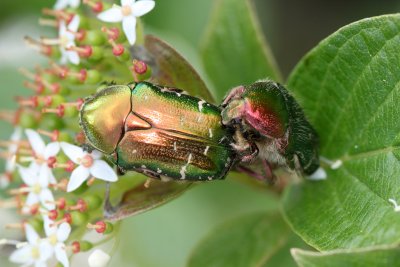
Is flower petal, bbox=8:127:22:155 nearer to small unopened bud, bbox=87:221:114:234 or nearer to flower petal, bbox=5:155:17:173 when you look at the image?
flower petal, bbox=5:155:17:173

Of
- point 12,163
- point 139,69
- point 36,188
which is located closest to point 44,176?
point 36,188

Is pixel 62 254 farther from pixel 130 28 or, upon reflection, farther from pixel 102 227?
pixel 130 28

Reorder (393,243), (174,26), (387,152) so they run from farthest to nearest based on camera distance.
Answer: (174,26) < (387,152) < (393,243)

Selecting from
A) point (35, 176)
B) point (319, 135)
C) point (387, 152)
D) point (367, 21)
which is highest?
point (367, 21)

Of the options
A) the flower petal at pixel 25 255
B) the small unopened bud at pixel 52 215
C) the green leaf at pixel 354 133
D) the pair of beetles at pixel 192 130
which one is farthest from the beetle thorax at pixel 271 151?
the flower petal at pixel 25 255

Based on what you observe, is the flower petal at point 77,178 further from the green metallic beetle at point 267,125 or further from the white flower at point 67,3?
the white flower at point 67,3

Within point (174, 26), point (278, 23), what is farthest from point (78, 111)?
point (278, 23)

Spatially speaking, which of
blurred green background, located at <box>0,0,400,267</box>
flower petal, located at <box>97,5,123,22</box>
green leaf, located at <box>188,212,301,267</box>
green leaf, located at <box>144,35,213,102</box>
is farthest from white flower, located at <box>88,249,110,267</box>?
blurred green background, located at <box>0,0,400,267</box>

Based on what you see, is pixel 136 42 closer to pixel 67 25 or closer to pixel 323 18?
pixel 67 25
